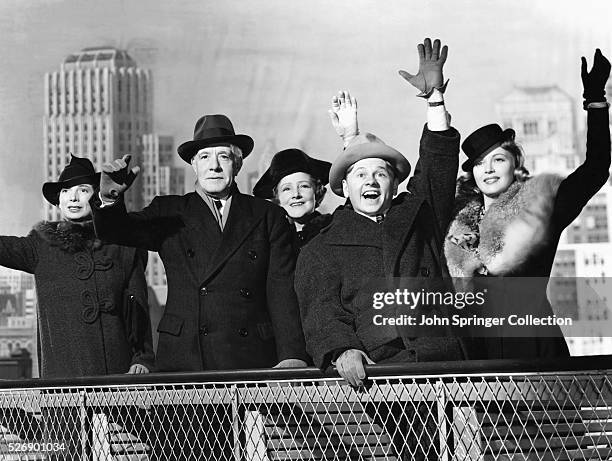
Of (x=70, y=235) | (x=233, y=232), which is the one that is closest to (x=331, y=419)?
(x=233, y=232)

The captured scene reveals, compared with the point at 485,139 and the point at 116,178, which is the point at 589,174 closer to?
the point at 485,139

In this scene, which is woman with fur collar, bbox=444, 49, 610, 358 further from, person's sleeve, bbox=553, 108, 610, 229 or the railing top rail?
the railing top rail

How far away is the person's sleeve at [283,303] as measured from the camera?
13.5ft

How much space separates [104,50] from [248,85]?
2.00 feet

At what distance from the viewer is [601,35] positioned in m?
4.04

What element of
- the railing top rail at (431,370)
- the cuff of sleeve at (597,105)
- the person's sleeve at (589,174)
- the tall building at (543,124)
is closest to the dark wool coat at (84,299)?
the railing top rail at (431,370)

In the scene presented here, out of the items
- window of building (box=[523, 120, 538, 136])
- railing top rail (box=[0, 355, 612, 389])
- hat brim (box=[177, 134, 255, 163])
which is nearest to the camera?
railing top rail (box=[0, 355, 612, 389])

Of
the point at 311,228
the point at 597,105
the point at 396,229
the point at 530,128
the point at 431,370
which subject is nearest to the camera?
the point at 431,370

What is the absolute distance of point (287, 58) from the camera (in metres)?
4.30

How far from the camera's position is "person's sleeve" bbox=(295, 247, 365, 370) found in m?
3.48

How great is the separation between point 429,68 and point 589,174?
67 cm

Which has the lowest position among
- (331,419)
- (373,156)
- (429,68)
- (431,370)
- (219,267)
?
(331,419)

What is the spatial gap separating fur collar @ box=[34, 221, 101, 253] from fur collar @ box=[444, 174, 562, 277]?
1.47 metres

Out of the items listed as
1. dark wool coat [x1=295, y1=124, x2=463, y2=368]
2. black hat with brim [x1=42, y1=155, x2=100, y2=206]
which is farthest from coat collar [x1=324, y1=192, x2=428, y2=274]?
black hat with brim [x1=42, y1=155, x2=100, y2=206]
